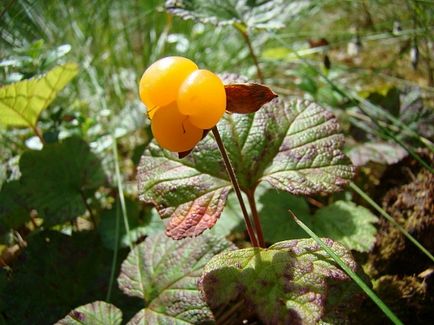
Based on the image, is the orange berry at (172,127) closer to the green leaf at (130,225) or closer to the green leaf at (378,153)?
the green leaf at (130,225)

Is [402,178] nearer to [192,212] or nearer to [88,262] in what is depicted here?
[192,212]

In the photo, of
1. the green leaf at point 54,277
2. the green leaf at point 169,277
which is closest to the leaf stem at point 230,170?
the green leaf at point 169,277

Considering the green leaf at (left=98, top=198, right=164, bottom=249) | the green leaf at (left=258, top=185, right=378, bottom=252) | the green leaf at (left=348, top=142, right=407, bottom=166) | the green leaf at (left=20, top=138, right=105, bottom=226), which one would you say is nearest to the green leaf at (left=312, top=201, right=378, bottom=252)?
the green leaf at (left=258, top=185, right=378, bottom=252)

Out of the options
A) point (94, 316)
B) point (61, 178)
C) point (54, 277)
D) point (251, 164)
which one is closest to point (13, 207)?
point (61, 178)

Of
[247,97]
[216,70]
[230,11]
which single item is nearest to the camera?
[247,97]

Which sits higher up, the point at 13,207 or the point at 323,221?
the point at 13,207

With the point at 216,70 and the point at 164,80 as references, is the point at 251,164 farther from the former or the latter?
the point at 216,70
